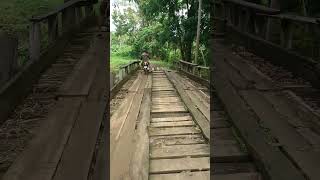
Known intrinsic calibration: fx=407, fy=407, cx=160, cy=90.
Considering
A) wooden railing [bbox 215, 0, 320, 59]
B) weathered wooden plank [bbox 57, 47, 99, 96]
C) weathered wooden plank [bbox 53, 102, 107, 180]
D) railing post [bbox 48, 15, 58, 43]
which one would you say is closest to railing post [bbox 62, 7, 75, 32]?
railing post [bbox 48, 15, 58, 43]

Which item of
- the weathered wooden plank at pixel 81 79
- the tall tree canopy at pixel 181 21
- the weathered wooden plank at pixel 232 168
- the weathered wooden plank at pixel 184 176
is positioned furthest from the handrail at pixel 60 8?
the tall tree canopy at pixel 181 21

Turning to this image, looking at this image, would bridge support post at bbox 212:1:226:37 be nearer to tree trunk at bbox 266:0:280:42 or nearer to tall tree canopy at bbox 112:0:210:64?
tree trunk at bbox 266:0:280:42

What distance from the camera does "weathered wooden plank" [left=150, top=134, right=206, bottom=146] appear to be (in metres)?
4.46

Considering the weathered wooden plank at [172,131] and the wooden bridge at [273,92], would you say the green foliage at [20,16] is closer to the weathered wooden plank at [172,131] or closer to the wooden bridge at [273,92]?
the weathered wooden plank at [172,131]

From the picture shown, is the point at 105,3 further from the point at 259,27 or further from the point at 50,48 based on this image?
the point at 50,48

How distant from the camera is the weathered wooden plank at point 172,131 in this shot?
16.2 ft

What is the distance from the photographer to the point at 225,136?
12.7 feet

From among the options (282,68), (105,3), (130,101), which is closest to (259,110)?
(282,68)

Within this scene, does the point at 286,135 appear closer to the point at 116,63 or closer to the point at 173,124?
the point at 173,124

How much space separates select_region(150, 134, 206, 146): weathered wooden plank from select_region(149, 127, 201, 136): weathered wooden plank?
16 centimetres

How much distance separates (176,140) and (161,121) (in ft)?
3.78

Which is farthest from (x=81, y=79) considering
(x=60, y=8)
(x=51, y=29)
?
(x=60, y=8)

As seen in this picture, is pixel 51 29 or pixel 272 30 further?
pixel 272 30

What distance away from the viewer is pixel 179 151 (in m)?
4.12
